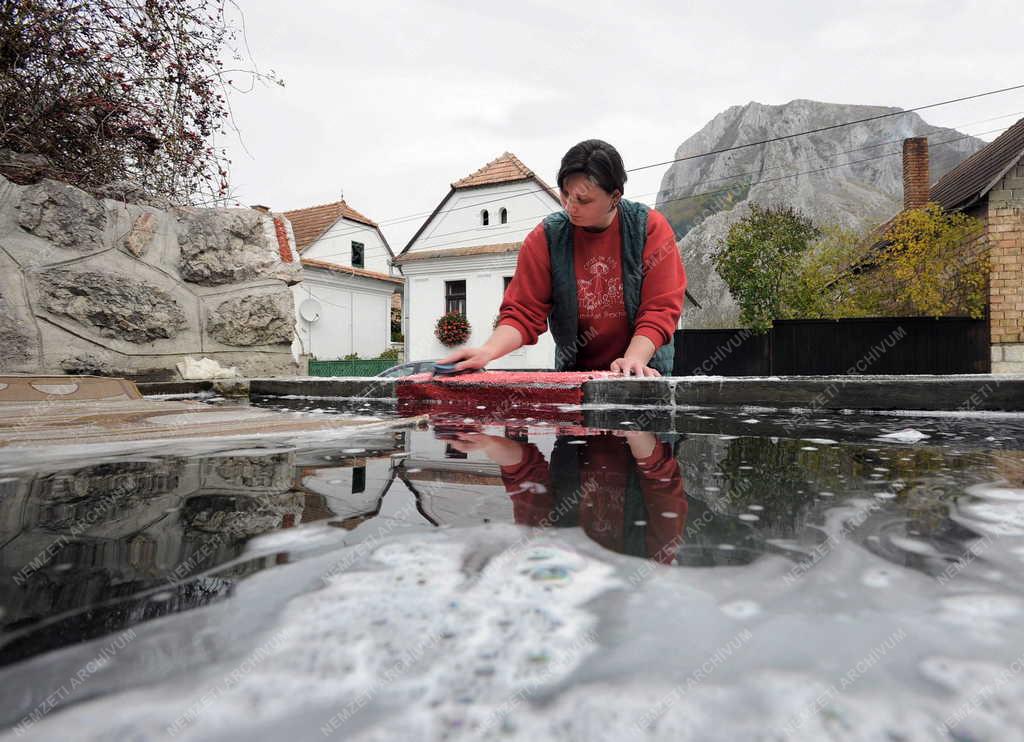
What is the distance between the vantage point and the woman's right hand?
277 cm

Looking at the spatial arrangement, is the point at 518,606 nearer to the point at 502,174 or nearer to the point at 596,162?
the point at 596,162

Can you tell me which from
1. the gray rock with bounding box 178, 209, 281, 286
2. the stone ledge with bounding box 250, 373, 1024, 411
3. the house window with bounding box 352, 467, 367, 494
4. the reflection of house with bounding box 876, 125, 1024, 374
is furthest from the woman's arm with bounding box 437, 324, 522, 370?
the reflection of house with bounding box 876, 125, 1024, 374

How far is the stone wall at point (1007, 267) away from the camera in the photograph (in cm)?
961

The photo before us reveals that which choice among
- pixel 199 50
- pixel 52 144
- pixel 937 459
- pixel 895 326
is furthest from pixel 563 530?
pixel 895 326

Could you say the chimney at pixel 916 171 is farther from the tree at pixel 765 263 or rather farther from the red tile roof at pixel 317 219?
the red tile roof at pixel 317 219

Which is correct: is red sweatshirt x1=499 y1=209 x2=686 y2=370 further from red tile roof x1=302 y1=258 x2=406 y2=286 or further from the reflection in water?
red tile roof x1=302 y1=258 x2=406 y2=286

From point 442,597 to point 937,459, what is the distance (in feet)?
4.24

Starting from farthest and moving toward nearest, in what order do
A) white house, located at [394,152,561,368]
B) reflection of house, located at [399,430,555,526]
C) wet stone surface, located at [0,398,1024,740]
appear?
white house, located at [394,152,561,368], reflection of house, located at [399,430,555,526], wet stone surface, located at [0,398,1024,740]

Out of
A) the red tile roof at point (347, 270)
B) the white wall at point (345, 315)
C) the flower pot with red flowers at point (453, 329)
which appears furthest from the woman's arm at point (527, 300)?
the white wall at point (345, 315)

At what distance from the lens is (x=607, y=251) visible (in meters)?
2.92

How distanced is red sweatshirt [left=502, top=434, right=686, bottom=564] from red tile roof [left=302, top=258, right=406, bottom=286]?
17.8 m

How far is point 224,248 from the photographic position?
3779 millimetres

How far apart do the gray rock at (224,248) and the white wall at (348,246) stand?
15.9m

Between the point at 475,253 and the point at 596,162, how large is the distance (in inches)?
530
